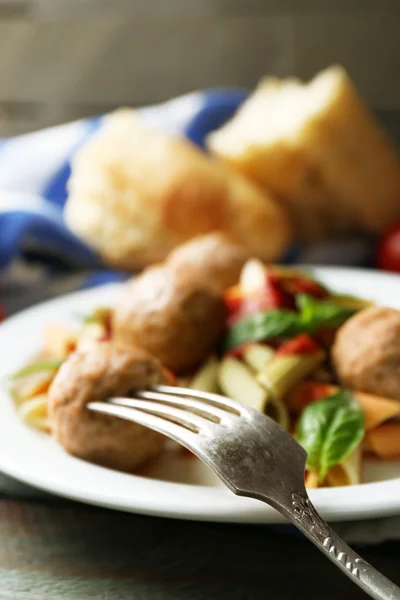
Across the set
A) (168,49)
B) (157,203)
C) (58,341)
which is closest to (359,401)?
(58,341)

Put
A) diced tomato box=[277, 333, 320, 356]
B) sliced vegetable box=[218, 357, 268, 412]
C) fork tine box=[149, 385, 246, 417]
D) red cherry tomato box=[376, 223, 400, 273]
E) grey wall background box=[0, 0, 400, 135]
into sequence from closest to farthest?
fork tine box=[149, 385, 246, 417]
sliced vegetable box=[218, 357, 268, 412]
diced tomato box=[277, 333, 320, 356]
red cherry tomato box=[376, 223, 400, 273]
grey wall background box=[0, 0, 400, 135]

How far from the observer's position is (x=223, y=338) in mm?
2121

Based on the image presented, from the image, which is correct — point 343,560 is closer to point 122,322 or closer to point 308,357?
point 308,357

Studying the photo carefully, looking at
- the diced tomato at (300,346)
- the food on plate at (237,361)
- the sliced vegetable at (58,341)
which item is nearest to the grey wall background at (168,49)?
the food on plate at (237,361)

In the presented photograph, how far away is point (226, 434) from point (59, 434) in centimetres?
43

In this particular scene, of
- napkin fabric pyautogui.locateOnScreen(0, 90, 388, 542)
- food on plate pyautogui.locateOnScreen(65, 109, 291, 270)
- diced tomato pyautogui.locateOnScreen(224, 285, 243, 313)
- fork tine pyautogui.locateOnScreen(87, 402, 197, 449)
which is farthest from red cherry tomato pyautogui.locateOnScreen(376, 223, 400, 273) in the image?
fork tine pyautogui.locateOnScreen(87, 402, 197, 449)

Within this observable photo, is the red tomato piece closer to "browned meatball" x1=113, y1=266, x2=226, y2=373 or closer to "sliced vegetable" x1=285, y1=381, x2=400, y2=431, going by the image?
"browned meatball" x1=113, y1=266, x2=226, y2=373

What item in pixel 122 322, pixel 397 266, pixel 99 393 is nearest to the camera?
pixel 99 393

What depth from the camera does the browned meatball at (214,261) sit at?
238 cm

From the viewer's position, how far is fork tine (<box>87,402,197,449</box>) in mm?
1480

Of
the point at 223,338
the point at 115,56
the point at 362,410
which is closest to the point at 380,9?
the point at 115,56

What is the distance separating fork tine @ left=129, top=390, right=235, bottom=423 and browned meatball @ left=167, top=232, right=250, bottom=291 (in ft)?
2.23

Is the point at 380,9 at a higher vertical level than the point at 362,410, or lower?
higher

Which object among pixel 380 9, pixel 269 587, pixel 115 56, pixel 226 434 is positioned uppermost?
pixel 380 9
